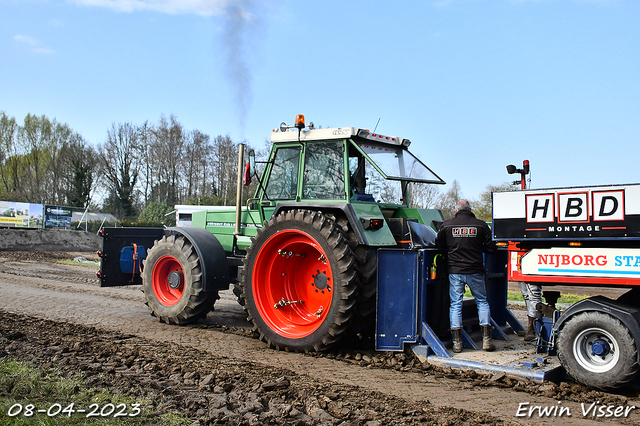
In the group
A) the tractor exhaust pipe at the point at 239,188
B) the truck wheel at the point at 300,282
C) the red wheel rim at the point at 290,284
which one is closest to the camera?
the truck wheel at the point at 300,282

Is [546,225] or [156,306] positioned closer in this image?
[546,225]

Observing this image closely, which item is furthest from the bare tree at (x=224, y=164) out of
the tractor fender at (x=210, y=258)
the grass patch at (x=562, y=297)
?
the tractor fender at (x=210, y=258)

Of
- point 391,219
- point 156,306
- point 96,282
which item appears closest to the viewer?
point 391,219

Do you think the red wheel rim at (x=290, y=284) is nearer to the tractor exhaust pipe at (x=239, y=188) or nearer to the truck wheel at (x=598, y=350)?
the tractor exhaust pipe at (x=239, y=188)

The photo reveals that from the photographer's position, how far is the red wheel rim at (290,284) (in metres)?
6.27

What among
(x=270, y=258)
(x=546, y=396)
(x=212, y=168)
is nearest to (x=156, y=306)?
(x=270, y=258)

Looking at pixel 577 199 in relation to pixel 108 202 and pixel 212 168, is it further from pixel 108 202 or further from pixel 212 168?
pixel 108 202

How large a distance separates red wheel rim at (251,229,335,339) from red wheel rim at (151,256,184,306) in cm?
169

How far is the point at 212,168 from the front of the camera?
48.2 meters

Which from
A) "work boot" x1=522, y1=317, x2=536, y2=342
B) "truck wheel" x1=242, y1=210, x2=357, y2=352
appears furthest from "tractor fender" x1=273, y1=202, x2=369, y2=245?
"work boot" x1=522, y1=317, x2=536, y2=342

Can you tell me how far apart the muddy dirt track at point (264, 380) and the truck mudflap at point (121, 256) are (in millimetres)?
969

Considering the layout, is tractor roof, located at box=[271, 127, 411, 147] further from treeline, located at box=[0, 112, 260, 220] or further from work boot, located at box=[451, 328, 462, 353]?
treeline, located at box=[0, 112, 260, 220]

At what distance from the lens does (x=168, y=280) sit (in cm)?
765

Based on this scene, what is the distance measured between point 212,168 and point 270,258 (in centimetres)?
4293
